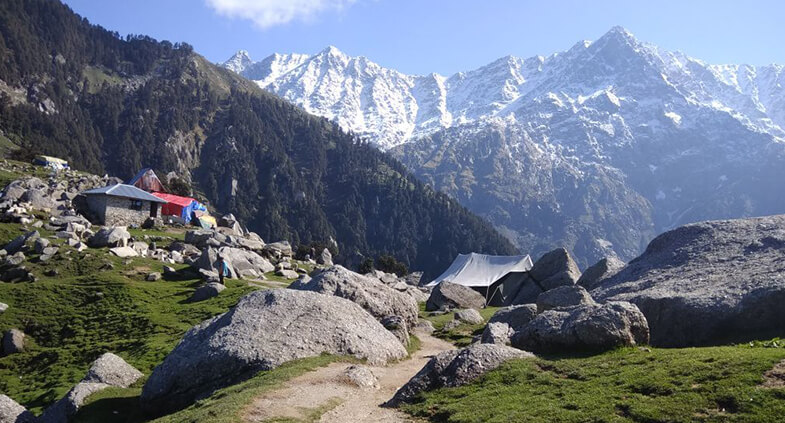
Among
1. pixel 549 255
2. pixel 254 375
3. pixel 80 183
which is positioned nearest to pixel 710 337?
pixel 254 375

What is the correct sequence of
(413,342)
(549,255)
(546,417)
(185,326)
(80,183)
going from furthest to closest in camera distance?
(80,183) < (549,255) < (185,326) < (413,342) < (546,417)

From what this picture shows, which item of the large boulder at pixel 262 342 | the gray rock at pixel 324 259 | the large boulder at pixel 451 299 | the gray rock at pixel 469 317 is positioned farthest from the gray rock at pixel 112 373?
the gray rock at pixel 324 259

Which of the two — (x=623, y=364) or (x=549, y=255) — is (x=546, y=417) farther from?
(x=549, y=255)

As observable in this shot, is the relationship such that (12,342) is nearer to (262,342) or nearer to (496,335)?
(262,342)

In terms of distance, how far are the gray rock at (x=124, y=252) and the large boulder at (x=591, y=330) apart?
4603 cm

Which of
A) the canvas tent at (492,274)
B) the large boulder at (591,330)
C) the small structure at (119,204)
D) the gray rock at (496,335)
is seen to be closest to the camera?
the large boulder at (591,330)

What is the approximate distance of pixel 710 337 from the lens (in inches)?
880

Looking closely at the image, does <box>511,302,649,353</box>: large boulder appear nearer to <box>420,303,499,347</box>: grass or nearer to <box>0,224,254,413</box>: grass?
<box>420,303,499,347</box>: grass

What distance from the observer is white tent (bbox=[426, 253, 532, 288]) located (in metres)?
72.1

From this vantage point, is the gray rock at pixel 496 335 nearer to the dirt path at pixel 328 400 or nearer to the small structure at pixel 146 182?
the dirt path at pixel 328 400

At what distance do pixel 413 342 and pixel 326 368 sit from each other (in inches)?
402

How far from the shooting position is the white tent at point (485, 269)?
236 feet

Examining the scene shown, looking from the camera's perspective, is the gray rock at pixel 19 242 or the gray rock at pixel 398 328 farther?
the gray rock at pixel 19 242

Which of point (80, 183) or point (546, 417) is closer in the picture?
point (546, 417)
